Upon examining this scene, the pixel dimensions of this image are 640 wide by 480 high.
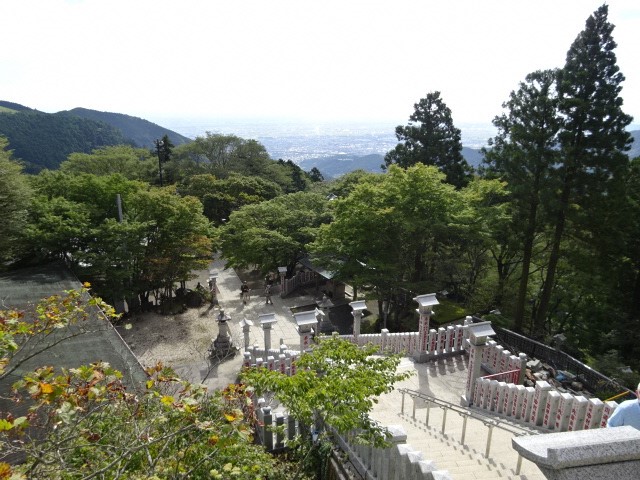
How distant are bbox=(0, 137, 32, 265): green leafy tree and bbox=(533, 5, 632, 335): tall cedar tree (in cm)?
1999

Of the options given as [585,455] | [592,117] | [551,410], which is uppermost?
[592,117]

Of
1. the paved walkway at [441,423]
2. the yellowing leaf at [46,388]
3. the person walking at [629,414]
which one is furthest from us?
the paved walkway at [441,423]

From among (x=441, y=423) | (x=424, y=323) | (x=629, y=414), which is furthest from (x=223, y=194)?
(x=629, y=414)

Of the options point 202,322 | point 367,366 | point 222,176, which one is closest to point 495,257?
point 202,322

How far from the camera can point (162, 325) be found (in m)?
17.2

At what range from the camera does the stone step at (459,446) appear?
5.89m

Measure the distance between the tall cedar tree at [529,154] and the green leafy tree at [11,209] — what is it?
61.5 ft

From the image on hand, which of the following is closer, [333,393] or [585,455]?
[585,455]

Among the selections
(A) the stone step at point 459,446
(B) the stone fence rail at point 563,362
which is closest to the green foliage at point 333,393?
(A) the stone step at point 459,446

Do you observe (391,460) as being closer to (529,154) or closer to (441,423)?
(441,423)

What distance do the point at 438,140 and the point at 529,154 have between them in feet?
41.1

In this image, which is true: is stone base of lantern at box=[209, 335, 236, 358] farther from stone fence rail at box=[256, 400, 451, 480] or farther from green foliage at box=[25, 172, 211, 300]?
stone fence rail at box=[256, 400, 451, 480]

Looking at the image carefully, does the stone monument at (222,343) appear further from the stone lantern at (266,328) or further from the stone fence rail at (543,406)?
the stone fence rail at (543,406)

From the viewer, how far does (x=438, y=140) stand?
26047 millimetres
